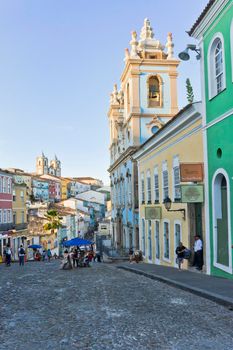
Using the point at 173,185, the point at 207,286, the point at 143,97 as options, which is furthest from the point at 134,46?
the point at 207,286

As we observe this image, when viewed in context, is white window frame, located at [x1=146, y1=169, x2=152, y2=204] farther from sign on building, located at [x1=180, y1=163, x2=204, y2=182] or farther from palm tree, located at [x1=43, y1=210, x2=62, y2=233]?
palm tree, located at [x1=43, y1=210, x2=62, y2=233]

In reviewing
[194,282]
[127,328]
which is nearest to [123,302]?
[127,328]

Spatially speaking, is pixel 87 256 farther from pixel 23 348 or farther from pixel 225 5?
pixel 23 348

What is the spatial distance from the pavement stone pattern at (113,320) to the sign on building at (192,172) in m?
3.83

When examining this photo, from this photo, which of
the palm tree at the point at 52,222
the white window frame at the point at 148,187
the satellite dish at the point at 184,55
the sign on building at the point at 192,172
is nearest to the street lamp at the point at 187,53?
the satellite dish at the point at 184,55

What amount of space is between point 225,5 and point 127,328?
28.8 ft

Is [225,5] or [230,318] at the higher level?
[225,5]

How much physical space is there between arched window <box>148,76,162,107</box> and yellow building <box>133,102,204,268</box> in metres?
8.38

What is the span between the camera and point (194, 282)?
36.7ft

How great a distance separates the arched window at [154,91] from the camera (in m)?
32.6

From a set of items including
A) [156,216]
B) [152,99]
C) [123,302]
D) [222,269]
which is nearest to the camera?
[123,302]

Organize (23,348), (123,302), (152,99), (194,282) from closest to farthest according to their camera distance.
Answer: (23,348) < (123,302) < (194,282) < (152,99)

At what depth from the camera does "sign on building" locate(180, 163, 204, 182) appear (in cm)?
1340

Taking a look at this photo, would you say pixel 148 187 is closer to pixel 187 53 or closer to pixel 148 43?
pixel 187 53
